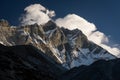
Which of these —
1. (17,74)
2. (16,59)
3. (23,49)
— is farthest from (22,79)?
(23,49)

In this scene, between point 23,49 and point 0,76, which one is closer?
point 0,76

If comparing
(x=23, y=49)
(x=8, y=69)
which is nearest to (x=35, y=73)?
(x=8, y=69)

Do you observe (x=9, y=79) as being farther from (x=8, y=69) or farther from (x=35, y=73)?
(x=35, y=73)

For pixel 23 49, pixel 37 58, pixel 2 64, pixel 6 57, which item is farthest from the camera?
pixel 23 49

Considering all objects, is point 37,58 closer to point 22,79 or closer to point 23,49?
point 23,49

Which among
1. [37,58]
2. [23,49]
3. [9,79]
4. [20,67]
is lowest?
[9,79]

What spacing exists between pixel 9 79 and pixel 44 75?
8.82 metres

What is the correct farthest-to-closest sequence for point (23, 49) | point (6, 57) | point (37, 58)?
1. point (23, 49)
2. point (37, 58)
3. point (6, 57)

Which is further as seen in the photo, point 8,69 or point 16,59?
point 16,59

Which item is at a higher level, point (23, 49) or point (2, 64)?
point (23, 49)

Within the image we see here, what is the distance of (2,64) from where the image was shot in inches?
1879

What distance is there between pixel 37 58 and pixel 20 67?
221 feet

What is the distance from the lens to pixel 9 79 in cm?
4456

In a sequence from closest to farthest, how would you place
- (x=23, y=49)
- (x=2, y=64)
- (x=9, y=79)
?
(x=9, y=79), (x=2, y=64), (x=23, y=49)
